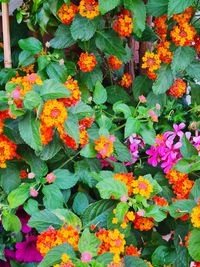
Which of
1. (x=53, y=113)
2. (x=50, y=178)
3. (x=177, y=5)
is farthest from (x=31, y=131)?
(x=177, y=5)

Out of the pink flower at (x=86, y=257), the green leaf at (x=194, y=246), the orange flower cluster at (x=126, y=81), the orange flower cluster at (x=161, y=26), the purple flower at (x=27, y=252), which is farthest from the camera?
the orange flower cluster at (x=126, y=81)

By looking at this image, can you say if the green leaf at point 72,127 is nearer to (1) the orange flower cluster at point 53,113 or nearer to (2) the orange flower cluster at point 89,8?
(1) the orange flower cluster at point 53,113

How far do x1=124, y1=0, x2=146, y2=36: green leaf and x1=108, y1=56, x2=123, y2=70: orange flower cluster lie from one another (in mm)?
191

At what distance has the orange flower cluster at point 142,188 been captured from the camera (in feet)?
3.71

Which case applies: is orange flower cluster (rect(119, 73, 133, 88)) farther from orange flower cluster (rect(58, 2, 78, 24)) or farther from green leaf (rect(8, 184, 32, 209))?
green leaf (rect(8, 184, 32, 209))

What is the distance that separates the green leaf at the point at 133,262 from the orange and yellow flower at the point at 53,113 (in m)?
0.36

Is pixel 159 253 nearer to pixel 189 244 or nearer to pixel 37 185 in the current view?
pixel 189 244

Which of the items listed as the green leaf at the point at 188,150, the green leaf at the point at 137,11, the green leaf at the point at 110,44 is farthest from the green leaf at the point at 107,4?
the green leaf at the point at 188,150

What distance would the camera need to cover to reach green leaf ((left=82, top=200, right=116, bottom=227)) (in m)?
1.18

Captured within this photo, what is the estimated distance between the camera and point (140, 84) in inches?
63.0

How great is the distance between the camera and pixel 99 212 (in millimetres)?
1195

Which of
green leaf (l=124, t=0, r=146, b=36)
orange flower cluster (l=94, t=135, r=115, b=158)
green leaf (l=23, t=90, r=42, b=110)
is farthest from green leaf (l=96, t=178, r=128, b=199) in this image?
green leaf (l=124, t=0, r=146, b=36)

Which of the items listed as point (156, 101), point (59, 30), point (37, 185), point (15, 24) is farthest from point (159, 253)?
point (15, 24)

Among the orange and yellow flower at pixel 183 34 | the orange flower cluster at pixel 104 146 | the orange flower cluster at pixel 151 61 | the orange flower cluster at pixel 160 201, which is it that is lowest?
the orange flower cluster at pixel 160 201
